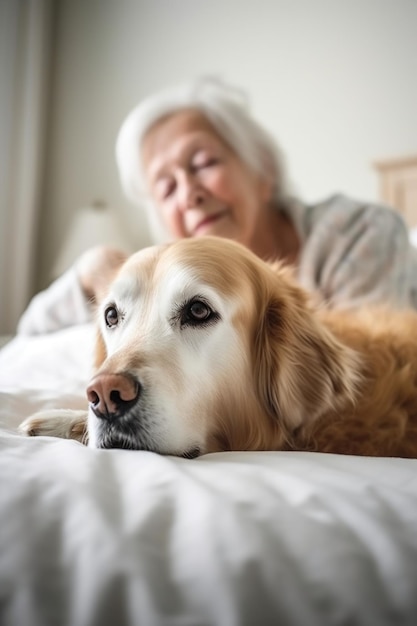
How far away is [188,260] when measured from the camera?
729 mm


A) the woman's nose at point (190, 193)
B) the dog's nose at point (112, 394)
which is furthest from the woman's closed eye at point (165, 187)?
the dog's nose at point (112, 394)

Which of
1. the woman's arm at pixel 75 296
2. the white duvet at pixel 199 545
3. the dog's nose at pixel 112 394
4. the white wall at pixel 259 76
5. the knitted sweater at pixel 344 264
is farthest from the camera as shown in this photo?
the white wall at pixel 259 76

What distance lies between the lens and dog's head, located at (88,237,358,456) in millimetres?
630

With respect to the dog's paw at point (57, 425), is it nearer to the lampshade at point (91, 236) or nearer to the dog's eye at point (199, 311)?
the dog's eye at point (199, 311)

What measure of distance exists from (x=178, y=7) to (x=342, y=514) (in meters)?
4.00

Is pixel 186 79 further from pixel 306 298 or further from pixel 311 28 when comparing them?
pixel 306 298

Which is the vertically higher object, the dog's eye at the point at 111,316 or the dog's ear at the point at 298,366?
the dog's eye at the point at 111,316

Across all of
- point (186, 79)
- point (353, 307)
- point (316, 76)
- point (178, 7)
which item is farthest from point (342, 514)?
point (178, 7)

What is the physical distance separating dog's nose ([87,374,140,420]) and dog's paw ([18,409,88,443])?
0.14m

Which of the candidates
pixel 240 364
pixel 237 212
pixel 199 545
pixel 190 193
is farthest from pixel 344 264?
pixel 199 545

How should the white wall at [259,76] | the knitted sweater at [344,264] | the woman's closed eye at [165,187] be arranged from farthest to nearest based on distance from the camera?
1. the white wall at [259,76]
2. the woman's closed eye at [165,187]
3. the knitted sweater at [344,264]

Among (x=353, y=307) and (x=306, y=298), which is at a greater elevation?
(x=306, y=298)

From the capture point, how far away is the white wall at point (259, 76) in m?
2.93

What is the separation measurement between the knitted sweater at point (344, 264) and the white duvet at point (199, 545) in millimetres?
962
